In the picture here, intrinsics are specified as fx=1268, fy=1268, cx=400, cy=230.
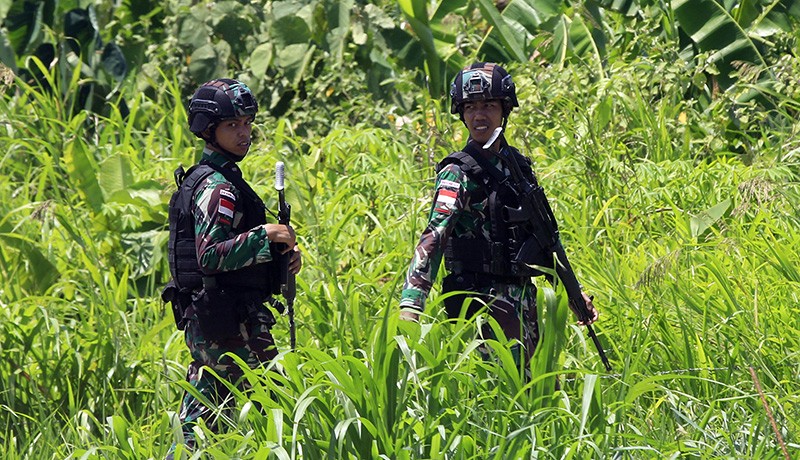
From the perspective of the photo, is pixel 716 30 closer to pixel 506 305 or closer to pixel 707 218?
pixel 707 218

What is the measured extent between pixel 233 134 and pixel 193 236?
375 mm

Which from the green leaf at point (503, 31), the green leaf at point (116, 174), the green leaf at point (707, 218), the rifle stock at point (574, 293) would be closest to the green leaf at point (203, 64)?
the green leaf at point (503, 31)

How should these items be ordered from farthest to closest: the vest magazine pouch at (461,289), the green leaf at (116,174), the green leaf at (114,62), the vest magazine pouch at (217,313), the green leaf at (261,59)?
the green leaf at (114,62) < the green leaf at (261,59) < the green leaf at (116,174) < the vest magazine pouch at (461,289) < the vest magazine pouch at (217,313)

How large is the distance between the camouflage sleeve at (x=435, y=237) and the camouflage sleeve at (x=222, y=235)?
19.2 inches

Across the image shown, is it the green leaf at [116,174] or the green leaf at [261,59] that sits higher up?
the green leaf at [261,59]

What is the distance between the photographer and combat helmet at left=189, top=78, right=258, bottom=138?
428cm

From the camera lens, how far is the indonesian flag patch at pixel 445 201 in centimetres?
429

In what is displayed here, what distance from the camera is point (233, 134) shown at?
4.34 meters

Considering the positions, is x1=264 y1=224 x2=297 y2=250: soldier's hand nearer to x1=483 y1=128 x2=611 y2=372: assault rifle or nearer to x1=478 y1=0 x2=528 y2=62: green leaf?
x1=483 y1=128 x2=611 y2=372: assault rifle

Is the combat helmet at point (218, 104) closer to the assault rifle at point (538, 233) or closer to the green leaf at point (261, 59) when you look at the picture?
the assault rifle at point (538, 233)

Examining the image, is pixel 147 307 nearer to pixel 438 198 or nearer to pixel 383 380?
pixel 438 198

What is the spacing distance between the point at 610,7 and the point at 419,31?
125 cm

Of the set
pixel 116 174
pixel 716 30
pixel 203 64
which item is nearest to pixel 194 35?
pixel 203 64

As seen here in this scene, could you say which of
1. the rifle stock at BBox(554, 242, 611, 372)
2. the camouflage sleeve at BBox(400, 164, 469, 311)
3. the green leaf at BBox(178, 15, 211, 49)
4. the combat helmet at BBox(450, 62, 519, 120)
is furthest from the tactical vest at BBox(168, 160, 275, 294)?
the green leaf at BBox(178, 15, 211, 49)
